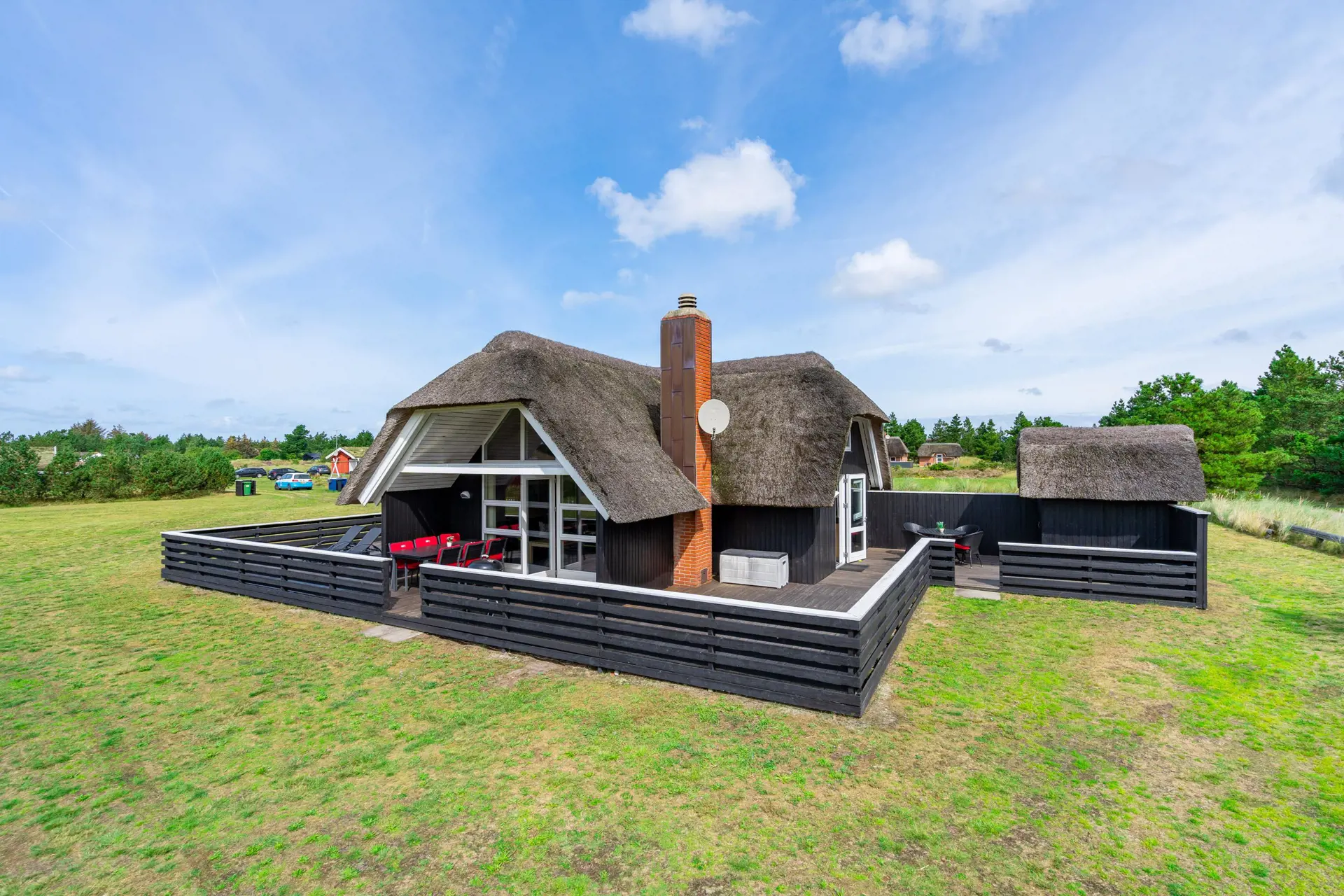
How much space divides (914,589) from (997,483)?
23450 mm

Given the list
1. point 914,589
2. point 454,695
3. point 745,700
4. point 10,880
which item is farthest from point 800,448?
point 10,880

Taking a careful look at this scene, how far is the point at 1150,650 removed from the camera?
7.74m

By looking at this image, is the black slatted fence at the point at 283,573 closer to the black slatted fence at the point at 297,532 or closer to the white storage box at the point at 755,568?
the black slatted fence at the point at 297,532

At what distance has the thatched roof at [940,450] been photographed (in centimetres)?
6366

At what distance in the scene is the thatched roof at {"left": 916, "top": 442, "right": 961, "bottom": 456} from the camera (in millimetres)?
63656

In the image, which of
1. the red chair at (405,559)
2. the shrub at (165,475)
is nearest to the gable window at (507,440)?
the red chair at (405,559)

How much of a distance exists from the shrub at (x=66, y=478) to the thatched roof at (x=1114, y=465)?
4286 centimetres

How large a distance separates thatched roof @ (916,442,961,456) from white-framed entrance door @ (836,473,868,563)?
5462 cm

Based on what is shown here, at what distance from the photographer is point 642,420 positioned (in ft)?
35.6

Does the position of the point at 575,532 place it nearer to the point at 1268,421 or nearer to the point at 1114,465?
the point at 1114,465

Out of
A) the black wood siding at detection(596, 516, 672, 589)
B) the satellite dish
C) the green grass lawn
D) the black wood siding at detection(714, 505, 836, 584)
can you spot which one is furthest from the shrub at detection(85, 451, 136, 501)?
the satellite dish

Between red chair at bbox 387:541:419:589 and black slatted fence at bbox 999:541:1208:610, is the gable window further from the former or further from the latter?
black slatted fence at bbox 999:541:1208:610

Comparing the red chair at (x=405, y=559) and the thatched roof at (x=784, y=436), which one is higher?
the thatched roof at (x=784, y=436)

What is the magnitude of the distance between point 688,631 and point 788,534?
475cm
